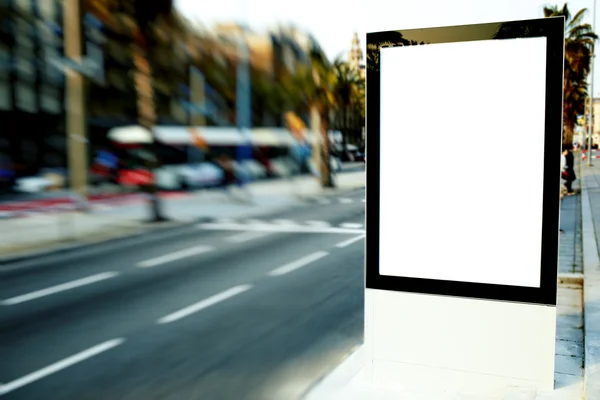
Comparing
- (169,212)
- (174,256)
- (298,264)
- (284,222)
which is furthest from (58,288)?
(169,212)

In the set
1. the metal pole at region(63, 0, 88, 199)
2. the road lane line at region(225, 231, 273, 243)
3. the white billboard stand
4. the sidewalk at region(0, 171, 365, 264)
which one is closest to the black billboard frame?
the white billboard stand

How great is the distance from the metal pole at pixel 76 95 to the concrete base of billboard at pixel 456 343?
63.6 ft

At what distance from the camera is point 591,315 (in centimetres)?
494

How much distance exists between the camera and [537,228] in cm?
325

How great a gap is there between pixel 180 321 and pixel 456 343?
3.47m

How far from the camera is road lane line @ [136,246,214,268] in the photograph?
9758mm

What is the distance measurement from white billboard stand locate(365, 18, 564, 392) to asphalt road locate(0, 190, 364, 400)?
3.49 ft

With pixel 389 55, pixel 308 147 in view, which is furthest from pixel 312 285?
pixel 308 147

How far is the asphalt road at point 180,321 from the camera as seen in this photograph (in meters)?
4.40

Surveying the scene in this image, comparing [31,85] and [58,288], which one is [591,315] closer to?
[58,288]

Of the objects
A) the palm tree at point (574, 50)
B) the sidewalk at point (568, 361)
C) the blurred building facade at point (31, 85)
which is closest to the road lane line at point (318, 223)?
the sidewalk at point (568, 361)

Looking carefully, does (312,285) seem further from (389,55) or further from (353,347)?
(389,55)

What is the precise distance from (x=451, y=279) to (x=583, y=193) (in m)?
16.8

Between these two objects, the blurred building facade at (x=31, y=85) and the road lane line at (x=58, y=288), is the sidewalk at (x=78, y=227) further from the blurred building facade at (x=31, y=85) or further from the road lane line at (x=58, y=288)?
the blurred building facade at (x=31, y=85)
